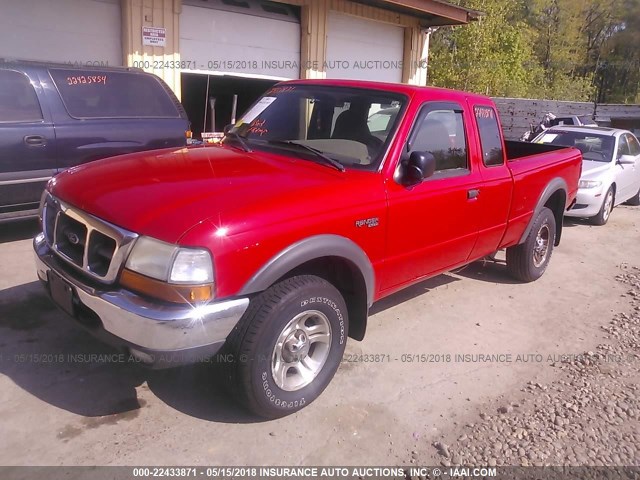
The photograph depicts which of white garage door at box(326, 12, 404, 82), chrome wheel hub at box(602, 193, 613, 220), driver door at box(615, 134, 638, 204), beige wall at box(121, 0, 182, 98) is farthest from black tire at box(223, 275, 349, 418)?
white garage door at box(326, 12, 404, 82)

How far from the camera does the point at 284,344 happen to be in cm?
316

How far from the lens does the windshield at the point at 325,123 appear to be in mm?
3812

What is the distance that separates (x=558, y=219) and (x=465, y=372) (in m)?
2.98

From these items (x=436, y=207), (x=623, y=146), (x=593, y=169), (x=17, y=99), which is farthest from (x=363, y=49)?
(x=436, y=207)

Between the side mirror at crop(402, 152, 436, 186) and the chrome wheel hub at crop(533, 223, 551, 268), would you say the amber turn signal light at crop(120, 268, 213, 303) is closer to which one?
the side mirror at crop(402, 152, 436, 186)

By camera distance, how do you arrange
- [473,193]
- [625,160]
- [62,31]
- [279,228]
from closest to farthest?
[279,228] < [473,193] < [62,31] < [625,160]

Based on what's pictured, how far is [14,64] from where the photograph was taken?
5789 millimetres

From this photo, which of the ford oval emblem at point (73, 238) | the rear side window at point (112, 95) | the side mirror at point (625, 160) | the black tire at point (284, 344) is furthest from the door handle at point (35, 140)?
the side mirror at point (625, 160)

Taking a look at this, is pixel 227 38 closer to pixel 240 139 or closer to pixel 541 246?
pixel 240 139

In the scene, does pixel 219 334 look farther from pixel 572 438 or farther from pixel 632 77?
pixel 632 77

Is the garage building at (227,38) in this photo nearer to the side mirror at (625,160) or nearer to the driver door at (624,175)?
the driver door at (624,175)

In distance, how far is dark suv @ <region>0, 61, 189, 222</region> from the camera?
18.8ft

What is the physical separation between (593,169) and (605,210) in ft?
2.41

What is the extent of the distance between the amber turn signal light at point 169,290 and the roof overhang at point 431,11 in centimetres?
997
